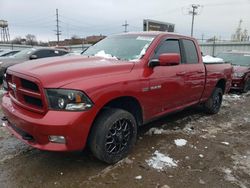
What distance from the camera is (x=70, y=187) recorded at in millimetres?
2939

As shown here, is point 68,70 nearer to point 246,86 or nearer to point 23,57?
point 23,57

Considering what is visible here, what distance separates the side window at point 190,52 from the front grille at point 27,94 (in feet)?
9.94

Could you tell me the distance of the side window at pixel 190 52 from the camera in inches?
196

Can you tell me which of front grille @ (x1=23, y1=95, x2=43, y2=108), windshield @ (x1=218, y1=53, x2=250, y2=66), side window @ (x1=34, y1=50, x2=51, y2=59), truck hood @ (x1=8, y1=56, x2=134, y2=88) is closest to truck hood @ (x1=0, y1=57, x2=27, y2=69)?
side window @ (x1=34, y1=50, x2=51, y2=59)

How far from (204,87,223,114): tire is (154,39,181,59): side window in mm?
1983

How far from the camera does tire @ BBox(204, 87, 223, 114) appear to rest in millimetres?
6117

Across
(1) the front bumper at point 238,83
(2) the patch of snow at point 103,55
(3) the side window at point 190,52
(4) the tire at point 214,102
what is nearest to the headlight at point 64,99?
(2) the patch of snow at point 103,55

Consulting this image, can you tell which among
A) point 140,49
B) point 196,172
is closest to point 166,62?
point 140,49

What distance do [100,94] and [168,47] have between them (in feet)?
6.49

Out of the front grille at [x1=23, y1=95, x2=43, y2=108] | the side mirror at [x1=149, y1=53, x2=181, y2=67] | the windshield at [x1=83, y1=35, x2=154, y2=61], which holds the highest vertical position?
the windshield at [x1=83, y1=35, x2=154, y2=61]

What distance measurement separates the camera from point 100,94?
9.96 ft

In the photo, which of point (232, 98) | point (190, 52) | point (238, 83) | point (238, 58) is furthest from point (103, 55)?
point (238, 58)

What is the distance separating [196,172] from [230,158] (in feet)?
2.66

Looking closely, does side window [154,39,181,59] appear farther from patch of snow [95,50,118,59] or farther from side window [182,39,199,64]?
patch of snow [95,50,118,59]
